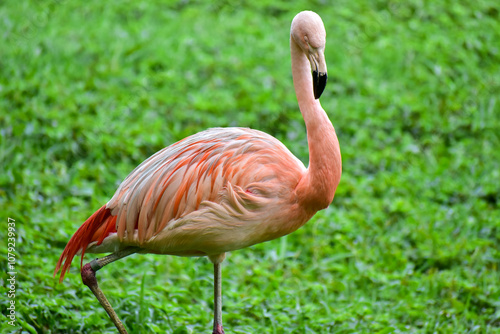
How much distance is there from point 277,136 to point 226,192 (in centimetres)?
343

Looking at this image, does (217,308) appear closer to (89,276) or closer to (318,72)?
(89,276)

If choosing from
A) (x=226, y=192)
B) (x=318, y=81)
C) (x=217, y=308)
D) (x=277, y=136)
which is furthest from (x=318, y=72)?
(x=277, y=136)

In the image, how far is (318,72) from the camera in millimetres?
3373

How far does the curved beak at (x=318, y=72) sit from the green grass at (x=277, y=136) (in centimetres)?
173

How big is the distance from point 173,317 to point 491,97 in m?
5.30

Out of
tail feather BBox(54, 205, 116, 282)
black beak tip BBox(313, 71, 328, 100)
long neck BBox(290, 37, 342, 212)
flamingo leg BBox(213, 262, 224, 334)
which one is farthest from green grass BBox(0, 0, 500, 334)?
black beak tip BBox(313, 71, 328, 100)

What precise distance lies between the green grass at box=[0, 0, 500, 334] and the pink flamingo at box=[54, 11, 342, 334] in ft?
1.93

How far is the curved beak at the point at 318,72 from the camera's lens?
337cm

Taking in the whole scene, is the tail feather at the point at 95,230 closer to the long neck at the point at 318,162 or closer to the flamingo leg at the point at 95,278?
the flamingo leg at the point at 95,278

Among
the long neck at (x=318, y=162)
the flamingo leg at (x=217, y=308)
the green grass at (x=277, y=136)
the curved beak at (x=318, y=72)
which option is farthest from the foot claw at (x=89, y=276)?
the curved beak at (x=318, y=72)

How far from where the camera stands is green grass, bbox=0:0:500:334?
447 centimetres

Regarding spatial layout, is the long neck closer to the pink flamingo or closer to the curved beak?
the pink flamingo

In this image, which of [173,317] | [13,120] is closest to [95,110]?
[13,120]

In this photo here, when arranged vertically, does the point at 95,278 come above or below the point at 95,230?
below
